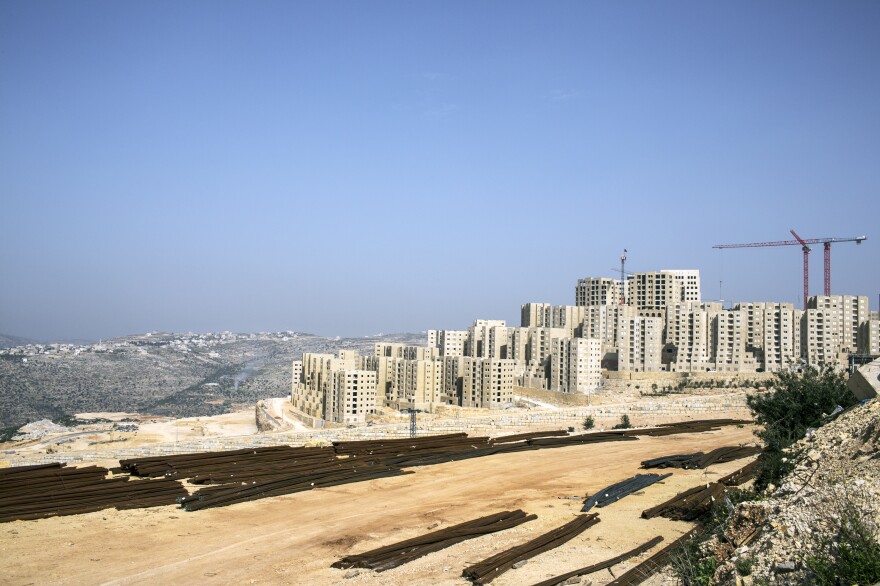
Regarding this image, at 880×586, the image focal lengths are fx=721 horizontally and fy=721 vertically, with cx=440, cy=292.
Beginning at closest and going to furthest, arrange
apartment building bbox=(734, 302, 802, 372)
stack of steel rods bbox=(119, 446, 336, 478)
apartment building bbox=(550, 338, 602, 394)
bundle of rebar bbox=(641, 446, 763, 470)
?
stack of steel rods bbox=(119, 446, 336, 478) → bundle of rebar bbox=(641, 446, 763, 470) → apartment building bbox=(550, 338, 602, 394) → apartment building bbox=(734, 302, 802, 372)

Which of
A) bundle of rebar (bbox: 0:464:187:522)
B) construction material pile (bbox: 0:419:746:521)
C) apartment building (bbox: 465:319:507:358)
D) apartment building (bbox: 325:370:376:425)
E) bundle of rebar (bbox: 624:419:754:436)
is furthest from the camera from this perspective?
apartment building (bbox: 465:319:507:358)

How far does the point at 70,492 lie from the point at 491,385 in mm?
45167

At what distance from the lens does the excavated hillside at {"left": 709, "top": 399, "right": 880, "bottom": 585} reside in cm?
631

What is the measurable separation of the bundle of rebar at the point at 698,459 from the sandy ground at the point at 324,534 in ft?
2.59

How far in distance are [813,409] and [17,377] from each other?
102 m

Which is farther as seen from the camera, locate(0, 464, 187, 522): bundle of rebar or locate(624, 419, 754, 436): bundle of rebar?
locate(624, 419, 754, 436): bundle of rebar

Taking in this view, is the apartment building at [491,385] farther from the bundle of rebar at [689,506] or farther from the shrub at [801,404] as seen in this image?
the bundle of rebar at [689,506]

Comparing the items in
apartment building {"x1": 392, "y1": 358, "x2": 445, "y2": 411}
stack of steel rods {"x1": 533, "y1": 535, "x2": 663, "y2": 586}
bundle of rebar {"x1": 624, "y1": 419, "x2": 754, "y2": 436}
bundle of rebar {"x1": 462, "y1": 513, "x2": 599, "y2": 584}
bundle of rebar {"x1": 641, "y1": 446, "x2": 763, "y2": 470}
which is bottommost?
apartment building {"x1": 392, "y1": 358, "x2": 445, "y2": 411}

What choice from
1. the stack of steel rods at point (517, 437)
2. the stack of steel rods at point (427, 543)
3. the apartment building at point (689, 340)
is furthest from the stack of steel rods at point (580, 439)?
the apartment building at point (689, 340)

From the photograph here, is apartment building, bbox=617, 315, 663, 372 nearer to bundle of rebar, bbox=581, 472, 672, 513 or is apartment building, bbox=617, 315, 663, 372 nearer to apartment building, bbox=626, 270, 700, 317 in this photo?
apartment building, bbox=626, 270, 700, 317

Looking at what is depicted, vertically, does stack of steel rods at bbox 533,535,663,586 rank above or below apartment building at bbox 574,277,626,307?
below

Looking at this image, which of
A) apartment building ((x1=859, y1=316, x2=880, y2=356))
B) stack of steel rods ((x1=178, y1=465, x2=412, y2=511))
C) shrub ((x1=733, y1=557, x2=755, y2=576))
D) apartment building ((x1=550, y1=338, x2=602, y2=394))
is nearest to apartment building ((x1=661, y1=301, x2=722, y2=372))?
apartment building ((x1=550, y1=338, x2=602, y2=394))

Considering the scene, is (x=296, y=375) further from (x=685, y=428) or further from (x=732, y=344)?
(x=685, y=428)

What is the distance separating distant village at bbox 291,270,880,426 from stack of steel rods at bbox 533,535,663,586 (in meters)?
41.9
